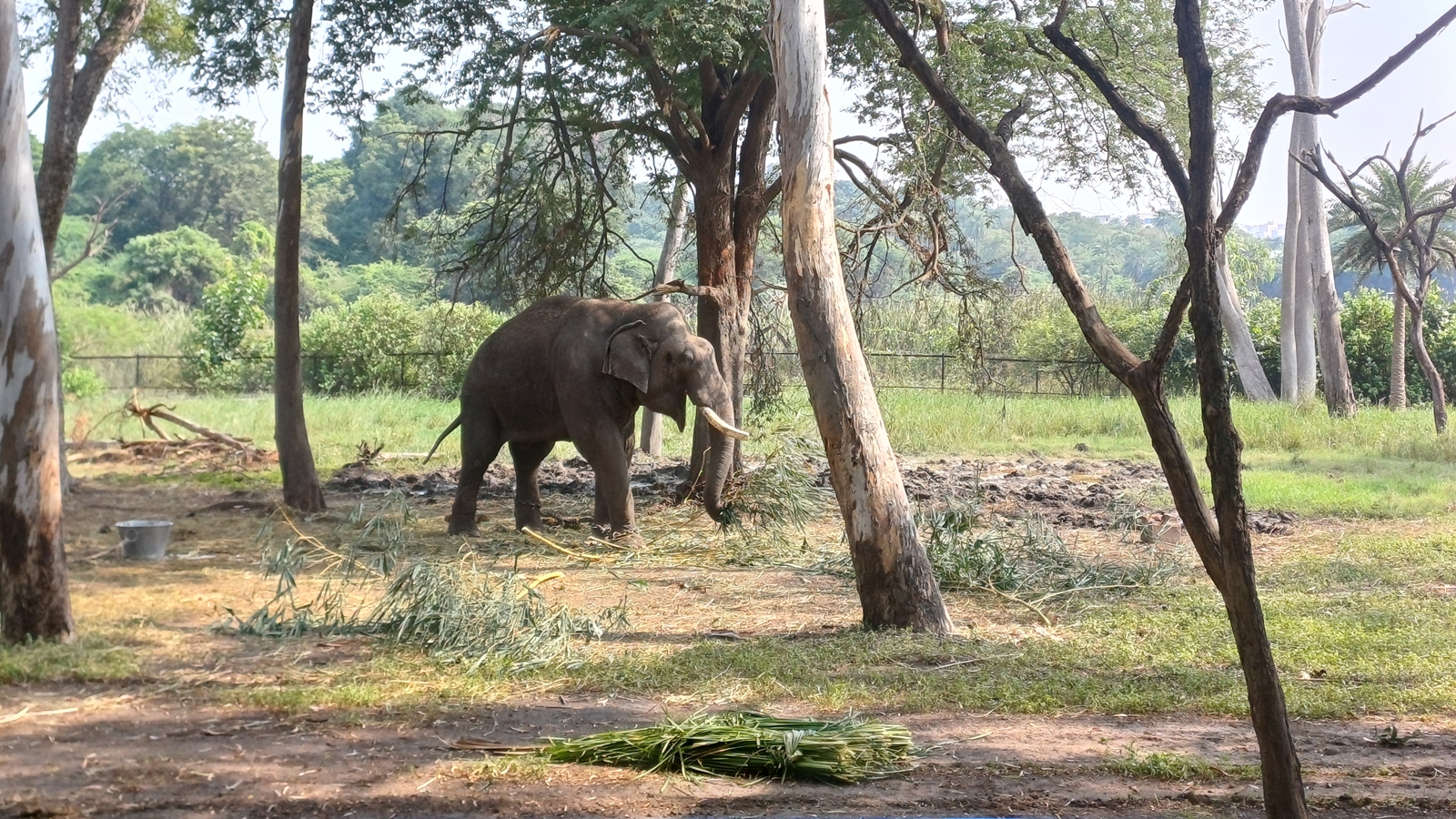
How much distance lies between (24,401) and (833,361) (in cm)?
446

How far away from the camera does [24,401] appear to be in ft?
21.3

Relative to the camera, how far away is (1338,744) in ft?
17.7

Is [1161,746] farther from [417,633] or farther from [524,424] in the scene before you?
[524,424]

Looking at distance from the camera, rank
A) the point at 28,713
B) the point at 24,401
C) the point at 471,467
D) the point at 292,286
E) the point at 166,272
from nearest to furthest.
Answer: the point at 28,713
the point at 24,401
the point at 471,467
the point at 292,286
the point at 166,272

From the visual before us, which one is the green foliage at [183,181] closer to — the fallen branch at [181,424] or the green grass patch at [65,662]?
the fallen branch at [181,424]

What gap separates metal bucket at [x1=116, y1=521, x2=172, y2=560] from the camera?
31.1 ft

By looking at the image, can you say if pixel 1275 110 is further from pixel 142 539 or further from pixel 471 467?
pixel 471 467

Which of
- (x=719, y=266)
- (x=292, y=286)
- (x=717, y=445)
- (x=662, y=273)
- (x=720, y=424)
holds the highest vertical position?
(x=662, y=273)

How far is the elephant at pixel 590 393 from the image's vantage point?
1142cm

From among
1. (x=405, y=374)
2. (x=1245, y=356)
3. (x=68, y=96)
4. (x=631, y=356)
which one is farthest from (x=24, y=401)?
(x=1245, y=356)

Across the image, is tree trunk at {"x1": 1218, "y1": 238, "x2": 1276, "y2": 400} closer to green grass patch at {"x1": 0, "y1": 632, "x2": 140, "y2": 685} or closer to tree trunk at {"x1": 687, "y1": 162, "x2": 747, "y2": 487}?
tree trunk at {"x1": 687, "y1": 162, "x2": 747, "y2": 487}

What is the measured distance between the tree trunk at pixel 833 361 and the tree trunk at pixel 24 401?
4203 mm

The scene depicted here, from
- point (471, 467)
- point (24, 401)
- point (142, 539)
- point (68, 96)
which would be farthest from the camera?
point (68, 96)

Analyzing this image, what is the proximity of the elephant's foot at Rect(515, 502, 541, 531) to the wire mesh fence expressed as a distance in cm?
1832
